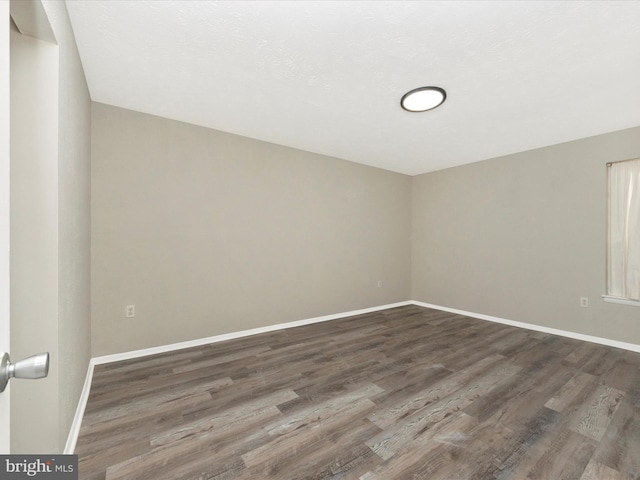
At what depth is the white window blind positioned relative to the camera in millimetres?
3102

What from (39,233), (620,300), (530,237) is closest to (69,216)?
(39,233)

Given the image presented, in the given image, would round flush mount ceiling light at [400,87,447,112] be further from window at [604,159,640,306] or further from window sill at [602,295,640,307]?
window sill at [602,295,640,307]

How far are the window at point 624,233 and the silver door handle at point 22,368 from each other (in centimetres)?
479

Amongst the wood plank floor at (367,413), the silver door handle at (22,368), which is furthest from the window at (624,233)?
the silver door handle at (22,368)

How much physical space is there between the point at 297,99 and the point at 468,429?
9.65 feet

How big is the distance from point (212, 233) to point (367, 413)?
8.03 ft

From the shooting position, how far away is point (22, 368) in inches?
21.1

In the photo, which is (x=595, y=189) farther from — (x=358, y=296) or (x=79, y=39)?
(x=79, y=39)

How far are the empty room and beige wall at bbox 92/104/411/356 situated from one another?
25mm

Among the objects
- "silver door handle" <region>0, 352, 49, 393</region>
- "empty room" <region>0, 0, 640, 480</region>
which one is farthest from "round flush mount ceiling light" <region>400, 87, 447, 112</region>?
"silver door handle" <region>0, 352, 49, 393</region>

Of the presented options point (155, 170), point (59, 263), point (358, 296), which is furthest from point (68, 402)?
point (358, 296)

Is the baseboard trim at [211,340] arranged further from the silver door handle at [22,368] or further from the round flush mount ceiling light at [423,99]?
the round flush mount ceiling light at [423,99]

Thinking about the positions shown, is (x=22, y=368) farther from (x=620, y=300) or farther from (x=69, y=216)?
(x=620, y=300)


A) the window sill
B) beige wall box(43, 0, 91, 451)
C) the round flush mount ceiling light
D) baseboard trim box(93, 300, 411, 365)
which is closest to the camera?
beige wall box(43, 0, 91, 451)
